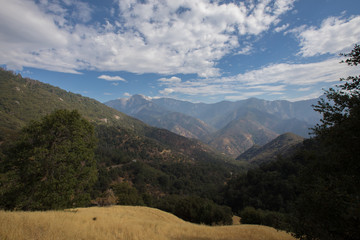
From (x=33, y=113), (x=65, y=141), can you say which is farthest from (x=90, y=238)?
(x=33, y=113)

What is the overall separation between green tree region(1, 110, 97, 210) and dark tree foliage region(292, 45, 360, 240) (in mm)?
19430

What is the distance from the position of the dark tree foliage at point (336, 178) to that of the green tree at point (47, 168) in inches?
765

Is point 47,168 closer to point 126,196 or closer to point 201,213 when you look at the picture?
point 201,213

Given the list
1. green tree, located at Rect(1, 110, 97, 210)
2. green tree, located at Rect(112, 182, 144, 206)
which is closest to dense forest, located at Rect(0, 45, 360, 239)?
green tree, located at Rect(1, 110, 97, 210)

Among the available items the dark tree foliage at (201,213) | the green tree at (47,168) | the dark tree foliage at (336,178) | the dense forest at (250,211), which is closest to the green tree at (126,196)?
the dark tree foliage at (201,213)

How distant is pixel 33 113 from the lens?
19275 cm

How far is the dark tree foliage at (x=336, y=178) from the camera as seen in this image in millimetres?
5867

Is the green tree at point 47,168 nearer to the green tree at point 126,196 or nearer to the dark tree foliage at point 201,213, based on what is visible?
the dark tree foliage at point 201,213

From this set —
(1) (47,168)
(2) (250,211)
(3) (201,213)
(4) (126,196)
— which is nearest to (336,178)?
(1) (47,168)

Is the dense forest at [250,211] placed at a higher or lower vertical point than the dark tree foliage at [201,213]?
higher

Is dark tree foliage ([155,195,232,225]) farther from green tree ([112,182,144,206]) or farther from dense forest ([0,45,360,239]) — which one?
green tree ([112,182,144,206])

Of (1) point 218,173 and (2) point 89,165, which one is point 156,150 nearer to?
(1) point 218,173

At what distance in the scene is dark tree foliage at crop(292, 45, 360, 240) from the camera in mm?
5867

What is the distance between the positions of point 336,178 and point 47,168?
72.4 feet
